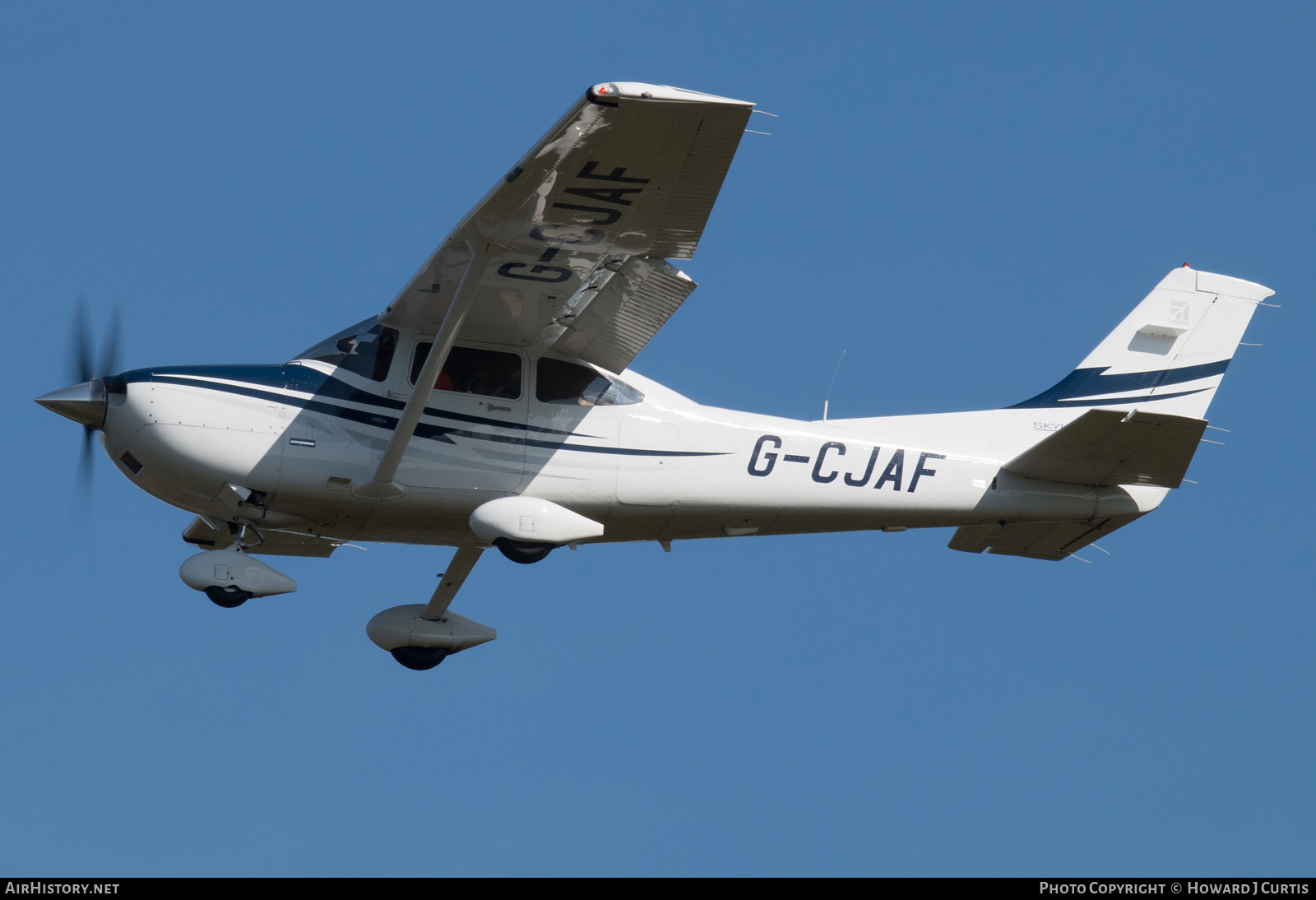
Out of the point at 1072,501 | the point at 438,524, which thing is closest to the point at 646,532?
the point at 438,524

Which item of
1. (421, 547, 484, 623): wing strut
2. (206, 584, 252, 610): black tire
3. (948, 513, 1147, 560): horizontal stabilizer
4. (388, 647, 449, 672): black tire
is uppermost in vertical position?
(948, 513, 1147, 560): horizontal stabilizer

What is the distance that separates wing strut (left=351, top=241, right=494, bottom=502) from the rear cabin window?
0.14 m

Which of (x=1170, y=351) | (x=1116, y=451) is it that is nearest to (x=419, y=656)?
(x=1116, y=451)

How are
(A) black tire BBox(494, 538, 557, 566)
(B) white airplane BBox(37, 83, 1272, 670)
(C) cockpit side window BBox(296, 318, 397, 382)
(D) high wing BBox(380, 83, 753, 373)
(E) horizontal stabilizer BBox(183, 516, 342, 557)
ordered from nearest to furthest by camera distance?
(D) high wing BBox(380, 83, 753, 373)
(B) white airplane BBox(37, 83, 1272, 670)
(A) black tire BBox(494, 538, 557, 566)
(C) cockpit side window BBox(296, 318, 397, 382)
(E) horizontal stabilizer BBox(183, 516, 342, 557)

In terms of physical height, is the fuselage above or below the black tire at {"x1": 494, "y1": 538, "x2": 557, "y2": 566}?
above

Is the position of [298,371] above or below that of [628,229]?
below

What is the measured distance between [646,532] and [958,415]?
2.97 m

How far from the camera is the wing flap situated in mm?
11289

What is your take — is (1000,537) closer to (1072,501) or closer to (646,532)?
(1072,501)

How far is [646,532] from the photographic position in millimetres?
12078

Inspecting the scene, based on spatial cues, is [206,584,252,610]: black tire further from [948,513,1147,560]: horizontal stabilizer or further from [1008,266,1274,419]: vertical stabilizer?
[1008,266,1274,419]: vertical stabilizer

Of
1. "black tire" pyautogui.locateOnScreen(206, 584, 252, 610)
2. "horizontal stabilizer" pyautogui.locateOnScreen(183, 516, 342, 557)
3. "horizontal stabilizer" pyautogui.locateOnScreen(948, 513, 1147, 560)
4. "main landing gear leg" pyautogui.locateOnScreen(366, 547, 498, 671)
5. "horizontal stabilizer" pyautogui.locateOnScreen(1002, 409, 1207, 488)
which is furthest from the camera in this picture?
"horizontal stabilizer" pyautogui.locateOnScreen(183, 516, 342, 557)

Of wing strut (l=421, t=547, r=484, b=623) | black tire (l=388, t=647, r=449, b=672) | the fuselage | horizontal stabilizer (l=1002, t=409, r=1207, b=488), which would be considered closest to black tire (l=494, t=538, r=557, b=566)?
the fuselage

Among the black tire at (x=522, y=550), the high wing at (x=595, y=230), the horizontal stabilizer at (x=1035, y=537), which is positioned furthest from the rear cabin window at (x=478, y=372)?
the horizontal stabilizer at (x=1035, y=537)
